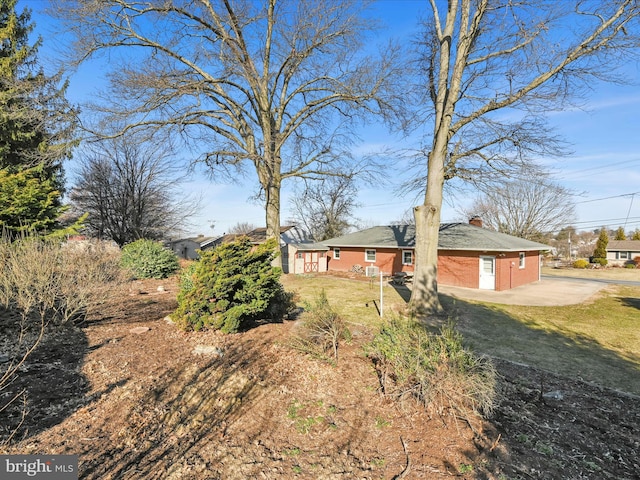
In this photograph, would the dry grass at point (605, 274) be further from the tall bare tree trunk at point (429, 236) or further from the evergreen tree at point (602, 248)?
the tall bare tree trunk at point (429, 236)

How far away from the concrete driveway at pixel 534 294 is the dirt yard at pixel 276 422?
367 inches

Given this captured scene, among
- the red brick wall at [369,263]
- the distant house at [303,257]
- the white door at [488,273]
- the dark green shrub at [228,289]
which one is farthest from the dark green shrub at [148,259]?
the white door at [488,273]

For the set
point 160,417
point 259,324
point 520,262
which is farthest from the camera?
point 520,262

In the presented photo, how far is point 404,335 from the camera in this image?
15.7 ft

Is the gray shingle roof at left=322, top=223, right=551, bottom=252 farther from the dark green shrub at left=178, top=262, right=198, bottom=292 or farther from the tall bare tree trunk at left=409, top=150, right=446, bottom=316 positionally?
the dark green shrub at left=178, top=262, right=198, bottom=292

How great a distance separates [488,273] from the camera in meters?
16.7

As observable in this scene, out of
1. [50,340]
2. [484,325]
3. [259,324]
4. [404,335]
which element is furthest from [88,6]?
[484,325]

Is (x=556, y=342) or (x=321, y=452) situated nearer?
(x=321, y=452)

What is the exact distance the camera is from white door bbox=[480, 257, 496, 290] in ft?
54.0

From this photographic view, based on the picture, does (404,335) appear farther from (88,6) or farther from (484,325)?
(88,6)

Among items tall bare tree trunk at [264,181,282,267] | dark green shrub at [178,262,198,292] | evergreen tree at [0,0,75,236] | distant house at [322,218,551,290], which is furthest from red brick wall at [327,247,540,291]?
evergreen tree at [0,0,75,236]

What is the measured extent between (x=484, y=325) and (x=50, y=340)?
10.5 meters

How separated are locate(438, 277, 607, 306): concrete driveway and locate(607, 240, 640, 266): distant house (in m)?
26.1

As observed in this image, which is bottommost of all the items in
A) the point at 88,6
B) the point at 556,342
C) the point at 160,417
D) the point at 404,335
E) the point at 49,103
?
the point at 556,342
